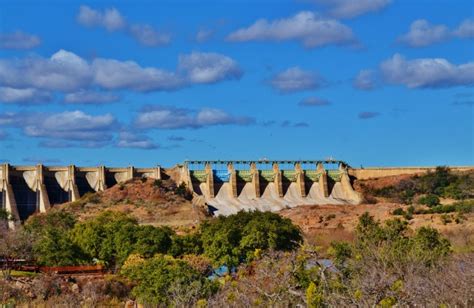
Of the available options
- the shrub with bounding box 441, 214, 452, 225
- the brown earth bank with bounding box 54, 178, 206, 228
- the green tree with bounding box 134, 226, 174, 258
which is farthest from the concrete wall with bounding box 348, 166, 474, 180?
the green tree with bounding box 134, 226, 174, 258

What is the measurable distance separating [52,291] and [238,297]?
22.3 meters

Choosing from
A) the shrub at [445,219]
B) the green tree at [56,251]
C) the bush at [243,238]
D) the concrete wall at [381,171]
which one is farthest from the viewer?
the concrete wall at [381,171]

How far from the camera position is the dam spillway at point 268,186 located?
129 meters

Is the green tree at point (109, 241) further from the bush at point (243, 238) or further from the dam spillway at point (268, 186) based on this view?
the dam spillway at point (268, 186)

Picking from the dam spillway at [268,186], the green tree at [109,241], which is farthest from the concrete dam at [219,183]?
the green tree at [109,241]

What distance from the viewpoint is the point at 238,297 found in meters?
33.4

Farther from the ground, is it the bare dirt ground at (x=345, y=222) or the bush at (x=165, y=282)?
the bare dirt ground at (x=345, y=222)

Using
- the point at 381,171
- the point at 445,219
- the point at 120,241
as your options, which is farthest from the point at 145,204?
the point at 120,241

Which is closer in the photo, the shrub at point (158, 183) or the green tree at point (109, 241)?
the green tree at point (109, 241)

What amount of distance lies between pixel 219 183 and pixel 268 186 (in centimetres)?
721

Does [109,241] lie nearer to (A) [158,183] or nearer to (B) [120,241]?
(B) [120,241]

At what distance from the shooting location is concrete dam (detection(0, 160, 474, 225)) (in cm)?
11969

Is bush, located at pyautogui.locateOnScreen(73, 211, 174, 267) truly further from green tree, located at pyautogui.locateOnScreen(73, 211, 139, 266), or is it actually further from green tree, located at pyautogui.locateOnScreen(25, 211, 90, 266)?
green tree, located at pyautogui.locateOnScreen(25, 211, 90, 266)

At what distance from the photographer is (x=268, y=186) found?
135m
